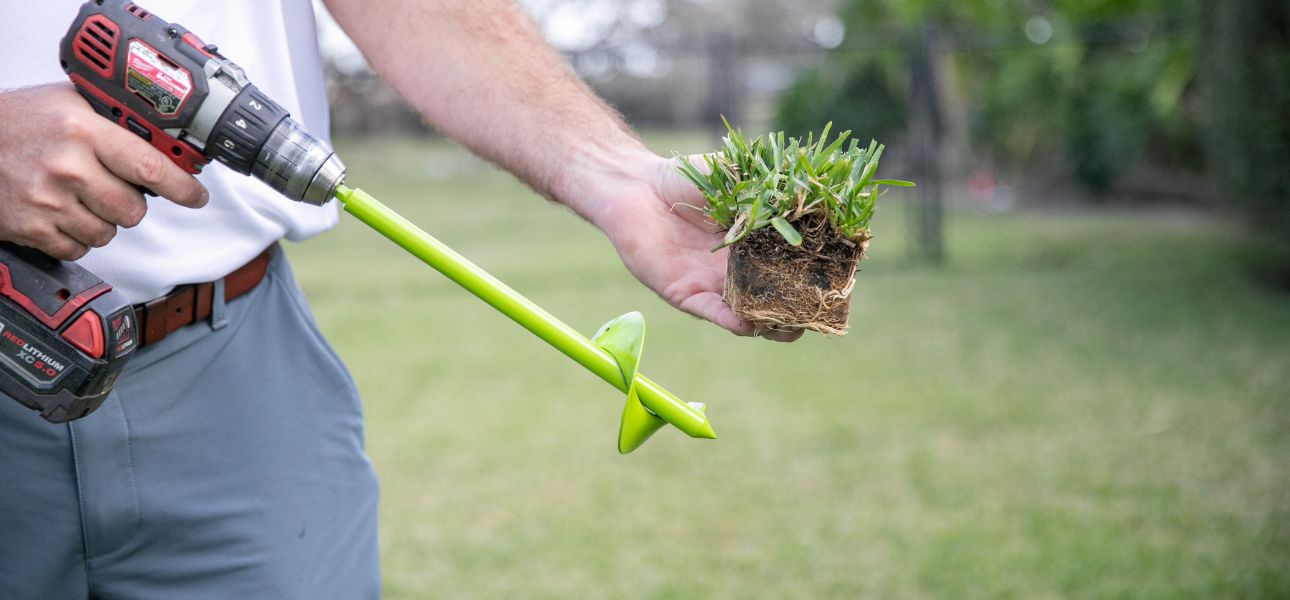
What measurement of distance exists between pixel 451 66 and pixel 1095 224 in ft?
38.3

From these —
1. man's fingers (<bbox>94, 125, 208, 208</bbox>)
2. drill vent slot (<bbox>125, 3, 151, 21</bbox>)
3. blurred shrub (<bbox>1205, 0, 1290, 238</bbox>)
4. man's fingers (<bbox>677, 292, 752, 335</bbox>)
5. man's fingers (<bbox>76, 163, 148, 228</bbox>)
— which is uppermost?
drill vent slot (<bbox>125, 3, 151, 21</bbox>)

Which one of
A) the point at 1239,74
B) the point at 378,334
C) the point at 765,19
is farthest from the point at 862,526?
the point at 765,19

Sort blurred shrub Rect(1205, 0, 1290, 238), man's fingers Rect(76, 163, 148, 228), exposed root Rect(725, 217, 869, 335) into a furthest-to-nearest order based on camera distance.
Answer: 1. blurred shrub Rect(1205, 0, 1290, 238)
2. exposed root Rect(725, 217, 869, 335)
3. man's fingers Rect(76, 163, 148, 228)

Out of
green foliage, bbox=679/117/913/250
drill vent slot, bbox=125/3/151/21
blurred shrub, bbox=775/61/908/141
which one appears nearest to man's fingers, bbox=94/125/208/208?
drill vent slot, bbox=125/3/151/21

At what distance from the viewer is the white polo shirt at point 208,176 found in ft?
5.08

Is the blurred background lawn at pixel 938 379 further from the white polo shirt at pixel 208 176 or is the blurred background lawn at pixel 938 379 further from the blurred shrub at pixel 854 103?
the white polo shirt at pixel 208 176

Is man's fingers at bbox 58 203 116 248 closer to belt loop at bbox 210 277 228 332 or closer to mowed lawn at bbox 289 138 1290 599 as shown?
belt loop at bbox 210 277 228 332

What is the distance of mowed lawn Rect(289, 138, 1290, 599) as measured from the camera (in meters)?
4.05

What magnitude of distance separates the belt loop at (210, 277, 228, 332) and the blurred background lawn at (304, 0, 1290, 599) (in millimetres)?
1057

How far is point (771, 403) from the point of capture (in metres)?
5.93

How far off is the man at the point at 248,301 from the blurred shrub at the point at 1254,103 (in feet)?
22.2

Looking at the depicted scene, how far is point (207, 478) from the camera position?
1.66m

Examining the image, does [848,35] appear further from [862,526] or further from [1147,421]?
[862,526]

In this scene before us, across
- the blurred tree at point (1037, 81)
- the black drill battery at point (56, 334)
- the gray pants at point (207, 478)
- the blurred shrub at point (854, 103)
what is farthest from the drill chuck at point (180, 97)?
the blurred shrub at point (854, 103)
